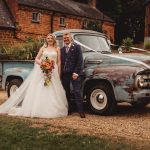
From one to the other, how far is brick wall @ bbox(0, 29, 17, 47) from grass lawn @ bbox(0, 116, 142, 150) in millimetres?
23814

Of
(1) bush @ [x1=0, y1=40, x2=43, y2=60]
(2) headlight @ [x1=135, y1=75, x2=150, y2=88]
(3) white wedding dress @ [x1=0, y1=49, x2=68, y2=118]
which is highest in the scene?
(1) bush @ [x1=0, y1=40, x2=43, y2=60]

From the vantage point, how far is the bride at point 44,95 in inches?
462

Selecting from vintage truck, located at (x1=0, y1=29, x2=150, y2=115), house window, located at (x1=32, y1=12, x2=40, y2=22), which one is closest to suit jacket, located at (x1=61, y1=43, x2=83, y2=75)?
vintage truck, located at (x1=0, y1=29, x2=150, y2=115)

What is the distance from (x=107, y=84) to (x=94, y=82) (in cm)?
42

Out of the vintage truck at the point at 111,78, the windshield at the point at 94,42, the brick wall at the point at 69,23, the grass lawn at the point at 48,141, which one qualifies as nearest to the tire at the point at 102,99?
the vintage truck at the point at 111,78

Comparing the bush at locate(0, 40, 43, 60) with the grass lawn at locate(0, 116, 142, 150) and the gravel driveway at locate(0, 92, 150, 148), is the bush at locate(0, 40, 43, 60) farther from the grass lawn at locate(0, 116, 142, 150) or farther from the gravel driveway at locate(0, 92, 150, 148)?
the grass lawn at locate(0, 116, 142, 150)

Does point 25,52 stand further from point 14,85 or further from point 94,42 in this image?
point 94,42

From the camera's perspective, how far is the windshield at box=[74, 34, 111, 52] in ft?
41.9

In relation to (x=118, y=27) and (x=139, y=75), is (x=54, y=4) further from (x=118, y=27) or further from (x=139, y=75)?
(x=139, y=75)

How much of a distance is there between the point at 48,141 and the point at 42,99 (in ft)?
11.2

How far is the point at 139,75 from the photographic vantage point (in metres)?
11.2

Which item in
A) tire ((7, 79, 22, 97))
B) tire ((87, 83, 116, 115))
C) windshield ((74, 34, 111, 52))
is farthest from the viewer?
tire ((7, 79, 22, 97))

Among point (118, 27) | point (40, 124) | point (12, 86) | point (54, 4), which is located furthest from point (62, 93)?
point (118, 27)

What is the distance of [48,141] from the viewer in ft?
28.0
